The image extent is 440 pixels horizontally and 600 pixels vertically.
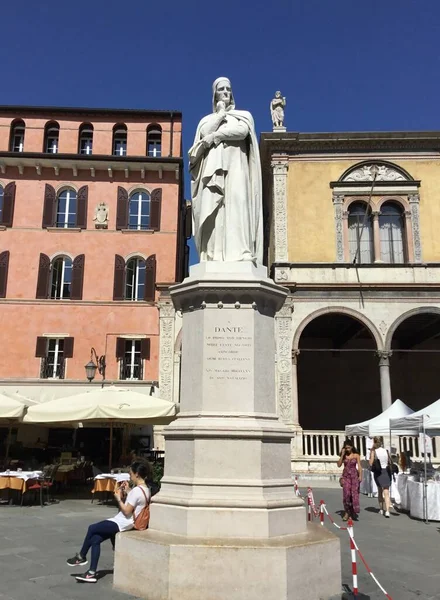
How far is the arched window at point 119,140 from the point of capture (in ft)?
91.0

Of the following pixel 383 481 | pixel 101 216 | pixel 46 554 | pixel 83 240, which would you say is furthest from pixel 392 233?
pixel 46 554

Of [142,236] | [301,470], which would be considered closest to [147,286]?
[142,236]

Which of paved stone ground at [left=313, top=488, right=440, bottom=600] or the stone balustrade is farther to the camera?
the stone balustrade

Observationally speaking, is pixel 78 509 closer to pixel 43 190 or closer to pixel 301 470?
pixel 301 470

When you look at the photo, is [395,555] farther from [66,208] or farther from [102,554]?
[66,208]

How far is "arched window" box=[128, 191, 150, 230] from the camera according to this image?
86.6 feet

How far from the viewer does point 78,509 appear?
1159 cm

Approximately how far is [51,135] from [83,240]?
620cm

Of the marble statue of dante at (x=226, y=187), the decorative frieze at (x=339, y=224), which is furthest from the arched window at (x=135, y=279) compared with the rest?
the marble statue of dante at (x=226, y=187)

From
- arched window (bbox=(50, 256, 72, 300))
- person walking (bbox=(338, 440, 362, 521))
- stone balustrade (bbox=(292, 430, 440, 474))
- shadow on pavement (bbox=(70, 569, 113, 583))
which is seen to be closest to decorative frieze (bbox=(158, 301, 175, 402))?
arched window (bbox=(50, 256, 72, 300))

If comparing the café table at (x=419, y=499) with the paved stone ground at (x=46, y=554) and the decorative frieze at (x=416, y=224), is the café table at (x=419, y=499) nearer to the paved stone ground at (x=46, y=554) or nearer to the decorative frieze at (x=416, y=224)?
the paved stone ground at (x=46, y=554)

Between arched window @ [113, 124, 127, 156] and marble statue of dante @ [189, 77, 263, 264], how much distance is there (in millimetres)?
22344

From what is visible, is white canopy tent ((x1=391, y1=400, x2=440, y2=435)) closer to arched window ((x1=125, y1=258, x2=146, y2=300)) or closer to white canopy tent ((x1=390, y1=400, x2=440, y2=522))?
white canopy tent ((x1=390, y1=400, x2=440, y2=522))

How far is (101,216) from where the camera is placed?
2609cm
